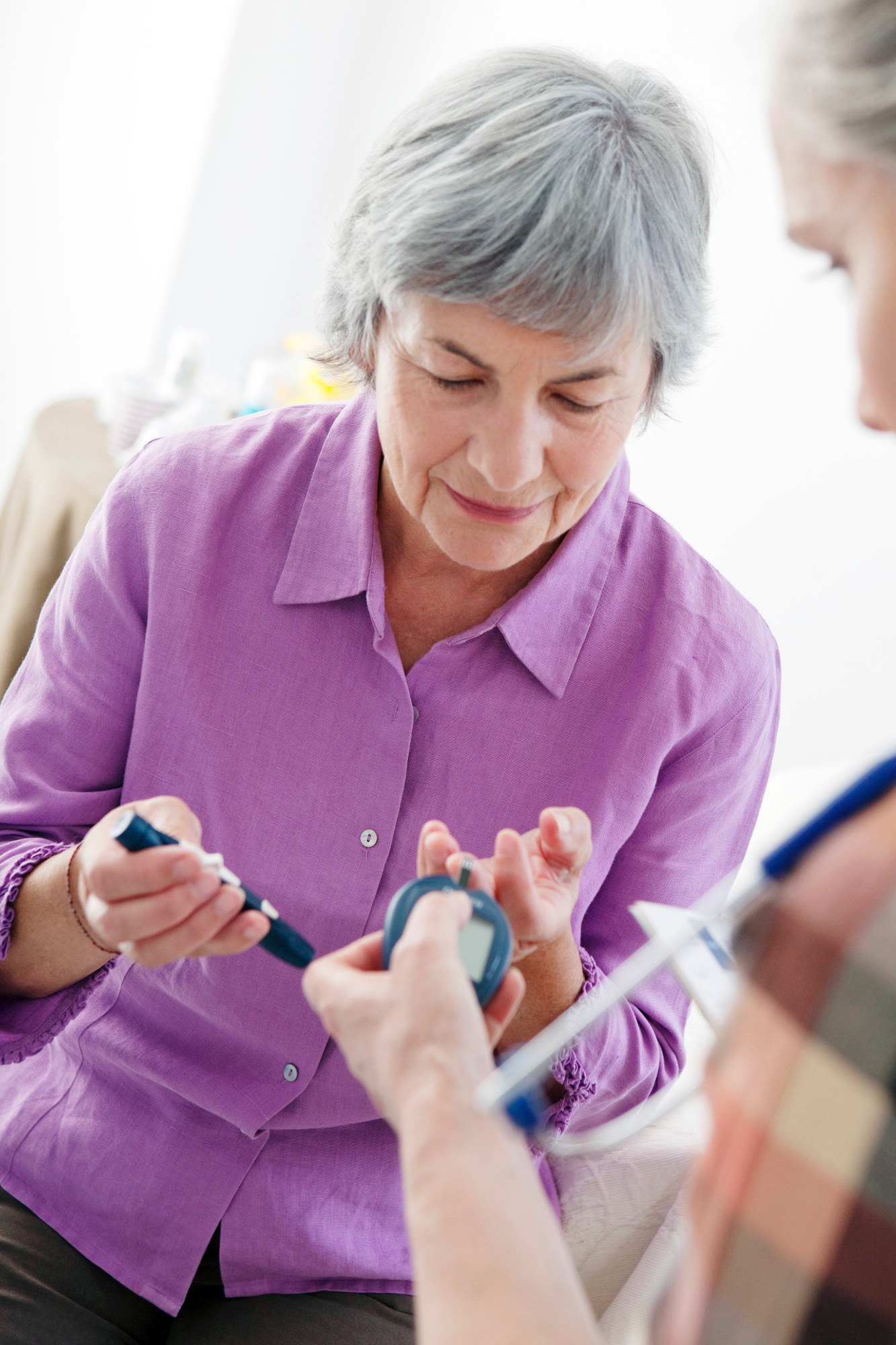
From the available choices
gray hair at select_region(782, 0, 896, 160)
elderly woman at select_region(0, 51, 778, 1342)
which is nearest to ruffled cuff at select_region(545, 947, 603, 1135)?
elderly woman at select_region(0, 51, 778, 1342)

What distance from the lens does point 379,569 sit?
3.51ft

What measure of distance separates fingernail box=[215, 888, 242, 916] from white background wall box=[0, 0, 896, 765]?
58.6 inches

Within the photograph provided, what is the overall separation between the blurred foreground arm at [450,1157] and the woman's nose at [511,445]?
0.39m

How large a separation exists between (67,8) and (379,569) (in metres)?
2.51

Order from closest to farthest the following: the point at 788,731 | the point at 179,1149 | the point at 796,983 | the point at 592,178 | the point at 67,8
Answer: the point at 796,983
the point at 592,178
the point at 179,1149
the point at 788,731
the point at 67,8

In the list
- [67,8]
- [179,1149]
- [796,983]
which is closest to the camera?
[796,983]

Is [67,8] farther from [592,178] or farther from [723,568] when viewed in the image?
[592,178]

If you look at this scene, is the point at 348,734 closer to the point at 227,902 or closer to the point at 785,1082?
the point at 227,902

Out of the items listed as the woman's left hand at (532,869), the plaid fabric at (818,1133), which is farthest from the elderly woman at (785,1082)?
the woman's left hand at (532,869)

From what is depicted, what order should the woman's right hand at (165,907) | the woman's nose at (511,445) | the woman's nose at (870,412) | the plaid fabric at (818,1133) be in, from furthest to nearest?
the woman's nose at (511,445) → the woman's right hand at (165,907) → the woman's nose at (870,412) → the plaid fabric at (818,1133)

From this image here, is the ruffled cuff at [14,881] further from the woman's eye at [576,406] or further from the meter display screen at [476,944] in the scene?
the woman's eye at [576,406]

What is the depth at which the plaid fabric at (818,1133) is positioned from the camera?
0.43 m

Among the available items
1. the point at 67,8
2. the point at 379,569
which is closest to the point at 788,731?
the point at 379,569

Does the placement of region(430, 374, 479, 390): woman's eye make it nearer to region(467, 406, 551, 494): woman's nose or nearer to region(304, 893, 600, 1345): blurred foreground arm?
region(467, 406, 551, 494): woman's nose
